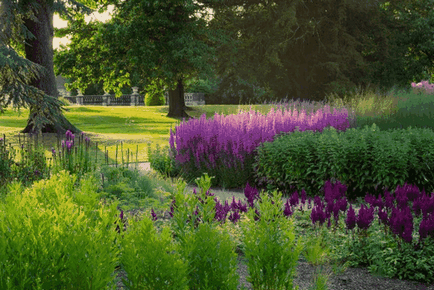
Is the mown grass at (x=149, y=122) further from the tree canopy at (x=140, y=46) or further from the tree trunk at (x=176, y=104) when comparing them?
the tree canopy at (x=140, y=46)

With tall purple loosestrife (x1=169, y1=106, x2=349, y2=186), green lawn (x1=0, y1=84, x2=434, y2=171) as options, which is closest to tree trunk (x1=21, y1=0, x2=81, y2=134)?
green lawn (x1=0, y1=84, x2=434, y2=171)

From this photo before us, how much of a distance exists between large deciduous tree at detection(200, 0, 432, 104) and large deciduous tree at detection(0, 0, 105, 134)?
10.9 metres

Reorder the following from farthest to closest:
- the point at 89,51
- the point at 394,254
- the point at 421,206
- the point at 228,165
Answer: the point at 89,51, the point at 228,165, the point at 421,206, the point at 394,254

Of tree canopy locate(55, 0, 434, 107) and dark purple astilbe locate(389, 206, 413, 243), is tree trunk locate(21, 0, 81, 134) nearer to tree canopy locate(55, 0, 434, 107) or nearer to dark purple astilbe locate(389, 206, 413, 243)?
tree canopy locate(55, 0, 434, 107)

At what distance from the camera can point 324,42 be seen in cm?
3011

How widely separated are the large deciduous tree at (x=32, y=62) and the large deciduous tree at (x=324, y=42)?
10.9 m

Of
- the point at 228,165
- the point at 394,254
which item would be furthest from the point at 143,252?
the point at 228,165

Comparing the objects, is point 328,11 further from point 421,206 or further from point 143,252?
point 143,252

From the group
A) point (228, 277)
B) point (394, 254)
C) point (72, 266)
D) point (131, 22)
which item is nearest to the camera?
point (72, 266)

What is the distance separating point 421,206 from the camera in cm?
461

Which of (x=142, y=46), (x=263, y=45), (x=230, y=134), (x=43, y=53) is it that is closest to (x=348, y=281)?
(x=230, y=134)

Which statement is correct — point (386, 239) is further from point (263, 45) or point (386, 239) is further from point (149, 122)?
point (263, 45)

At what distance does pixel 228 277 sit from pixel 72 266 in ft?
2.71

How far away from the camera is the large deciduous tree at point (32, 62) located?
1429cm
